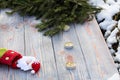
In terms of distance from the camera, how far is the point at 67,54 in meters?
2.64

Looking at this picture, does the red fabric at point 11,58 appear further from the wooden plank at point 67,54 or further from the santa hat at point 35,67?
the wooden plank at point 67,54

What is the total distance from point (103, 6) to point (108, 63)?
3.70ft

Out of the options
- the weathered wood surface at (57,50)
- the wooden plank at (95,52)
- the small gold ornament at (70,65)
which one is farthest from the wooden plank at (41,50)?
the wooden plank at (95,52)

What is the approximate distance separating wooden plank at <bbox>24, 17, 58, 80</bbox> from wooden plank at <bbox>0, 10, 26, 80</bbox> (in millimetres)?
60

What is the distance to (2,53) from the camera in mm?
2529

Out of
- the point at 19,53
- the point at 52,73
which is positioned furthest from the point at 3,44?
the point at 52,73

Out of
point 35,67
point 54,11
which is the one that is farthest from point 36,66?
point 54,11

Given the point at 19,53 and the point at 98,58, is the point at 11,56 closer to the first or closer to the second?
the point at 19,53

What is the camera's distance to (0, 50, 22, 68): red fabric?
2466 millimetres

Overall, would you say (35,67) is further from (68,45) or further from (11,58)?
(68,45)

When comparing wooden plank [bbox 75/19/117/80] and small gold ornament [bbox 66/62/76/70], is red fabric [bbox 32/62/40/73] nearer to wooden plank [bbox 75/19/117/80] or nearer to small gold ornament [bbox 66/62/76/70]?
small gold ornament [bbox 66/62/76/70]

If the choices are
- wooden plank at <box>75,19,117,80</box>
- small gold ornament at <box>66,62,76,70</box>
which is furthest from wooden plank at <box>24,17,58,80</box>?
wooden plank at <box>75,19,117,80</box>

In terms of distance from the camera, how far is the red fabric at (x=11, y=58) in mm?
2466

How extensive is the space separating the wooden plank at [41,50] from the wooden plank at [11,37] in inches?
2.4
